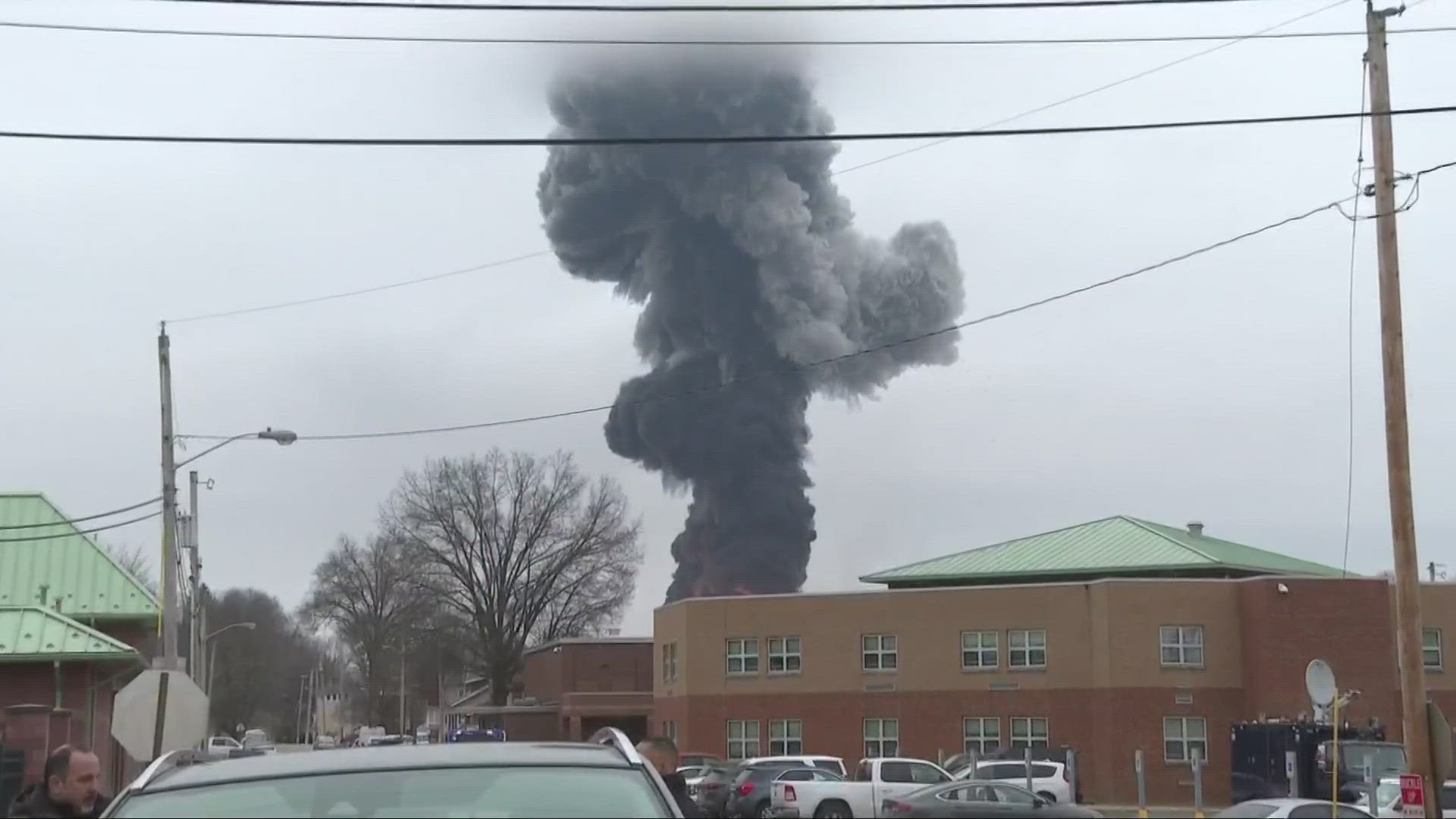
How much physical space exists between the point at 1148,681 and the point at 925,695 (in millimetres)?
7288

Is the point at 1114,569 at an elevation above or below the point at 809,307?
below

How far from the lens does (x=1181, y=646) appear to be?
50.2 meters

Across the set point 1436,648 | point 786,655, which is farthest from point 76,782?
point 1436,648

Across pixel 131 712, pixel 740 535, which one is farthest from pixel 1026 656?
pixel 131 712

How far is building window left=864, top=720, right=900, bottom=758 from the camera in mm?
53344

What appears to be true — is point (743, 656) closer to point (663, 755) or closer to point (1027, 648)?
point (1027, 648)

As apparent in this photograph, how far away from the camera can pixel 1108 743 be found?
163ft

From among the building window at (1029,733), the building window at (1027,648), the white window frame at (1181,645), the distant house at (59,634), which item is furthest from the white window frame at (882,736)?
the distant house at (59,634)

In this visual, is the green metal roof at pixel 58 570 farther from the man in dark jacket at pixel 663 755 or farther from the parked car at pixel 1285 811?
the man in dark jacket at pixel 663 755

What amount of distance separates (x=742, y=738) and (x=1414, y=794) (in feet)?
135

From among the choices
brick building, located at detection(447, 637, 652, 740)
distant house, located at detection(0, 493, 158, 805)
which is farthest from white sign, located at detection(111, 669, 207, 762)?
brick building, located at detection(447, 637, 652, 740)

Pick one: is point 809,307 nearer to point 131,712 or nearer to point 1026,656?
point 1026,656

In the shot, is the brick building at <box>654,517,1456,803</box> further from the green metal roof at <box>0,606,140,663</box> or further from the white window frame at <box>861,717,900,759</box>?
the green metal roof at <box>0,606,140,663</box>

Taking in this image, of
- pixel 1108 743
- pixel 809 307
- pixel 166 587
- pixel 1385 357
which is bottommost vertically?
pixel 1108 743
